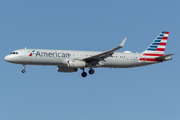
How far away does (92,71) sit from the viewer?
56.3m

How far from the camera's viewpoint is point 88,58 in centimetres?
5412

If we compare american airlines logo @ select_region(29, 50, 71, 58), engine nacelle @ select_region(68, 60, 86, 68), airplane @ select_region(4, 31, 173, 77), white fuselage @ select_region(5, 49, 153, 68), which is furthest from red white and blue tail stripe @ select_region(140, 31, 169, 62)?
american airlines logo @ select_region(29, 50, 71, 58)

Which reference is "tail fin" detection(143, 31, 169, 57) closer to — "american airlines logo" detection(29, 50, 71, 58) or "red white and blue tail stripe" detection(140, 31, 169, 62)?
"red white and blue tail stripe" detection(140, 31, 169, 62)

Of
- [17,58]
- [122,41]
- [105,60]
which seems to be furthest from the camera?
[105,60]

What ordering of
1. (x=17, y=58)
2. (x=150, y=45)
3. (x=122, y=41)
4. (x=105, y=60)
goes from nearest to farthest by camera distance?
1. (x=122, y=41)
2. (x=17, y=58)
3. (x=105, y=60)
4. (x=150, y=45)

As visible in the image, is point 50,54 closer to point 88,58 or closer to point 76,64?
point 76,64

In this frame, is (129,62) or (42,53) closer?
(42,53)

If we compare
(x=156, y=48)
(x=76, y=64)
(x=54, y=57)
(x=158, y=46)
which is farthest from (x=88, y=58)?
(x=158, y=46)

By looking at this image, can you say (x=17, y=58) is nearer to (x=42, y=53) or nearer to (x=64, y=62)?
(x=42, y=53)

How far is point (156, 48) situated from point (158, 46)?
0.68 metres

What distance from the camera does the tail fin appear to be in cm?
6025

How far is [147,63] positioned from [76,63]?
44.9ft

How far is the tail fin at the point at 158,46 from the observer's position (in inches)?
2372

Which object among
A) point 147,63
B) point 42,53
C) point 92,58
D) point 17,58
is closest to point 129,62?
point 147,63
